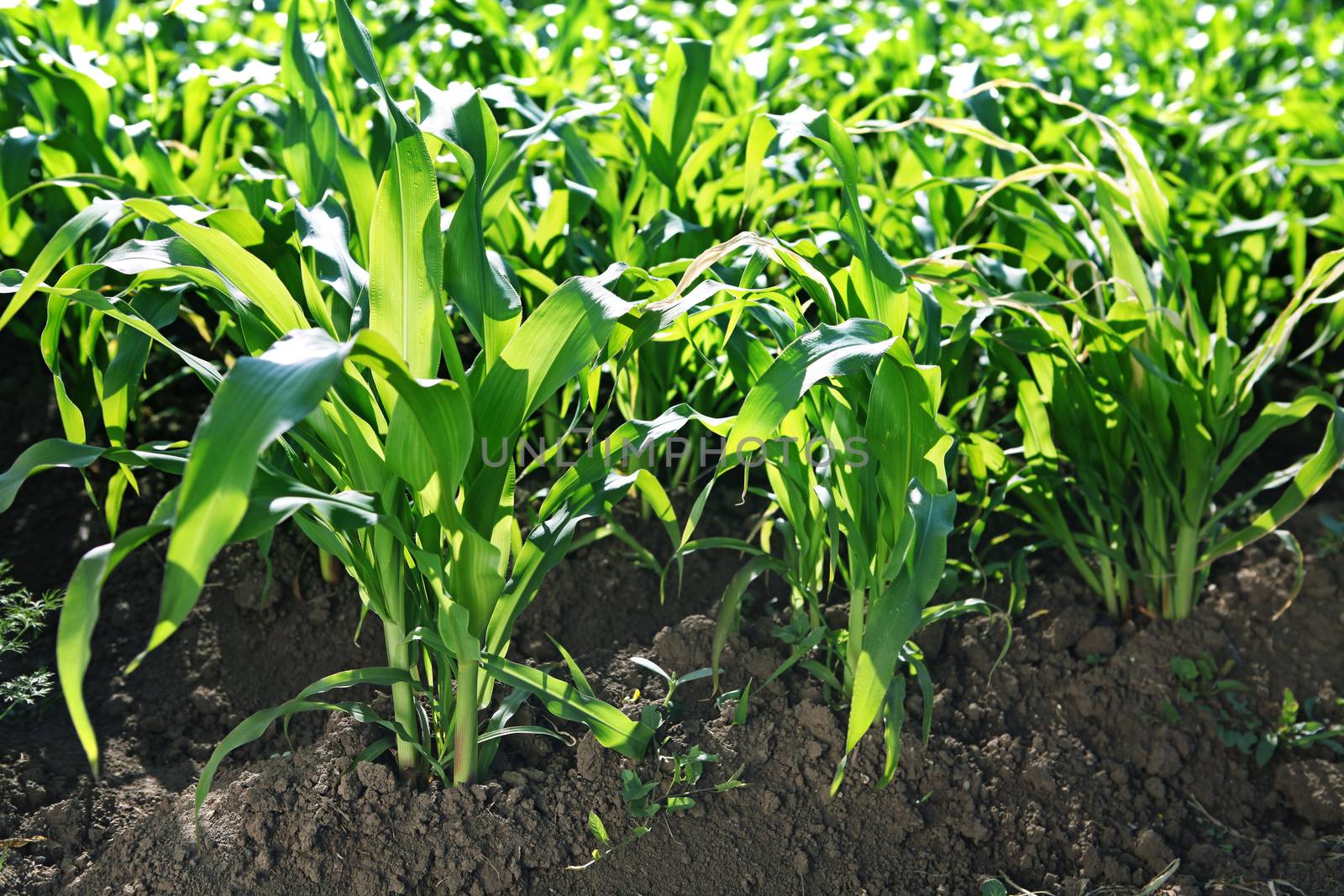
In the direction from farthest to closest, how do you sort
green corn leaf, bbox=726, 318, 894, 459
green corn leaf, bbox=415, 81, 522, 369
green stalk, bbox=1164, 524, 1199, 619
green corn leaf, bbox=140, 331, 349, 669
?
green stalk, bbox=1164, 524, 1199, 619 < green corn leaf, bbox=415, 81, 522, 369 < green corn leaf, bbox=726, 318, 894, 459 < green corn leaf, bbox=140, 331, 349, 669

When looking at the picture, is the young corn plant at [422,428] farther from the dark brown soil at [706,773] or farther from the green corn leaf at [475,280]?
the dark brown soil at [706,773]

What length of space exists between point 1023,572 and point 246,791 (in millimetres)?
1038

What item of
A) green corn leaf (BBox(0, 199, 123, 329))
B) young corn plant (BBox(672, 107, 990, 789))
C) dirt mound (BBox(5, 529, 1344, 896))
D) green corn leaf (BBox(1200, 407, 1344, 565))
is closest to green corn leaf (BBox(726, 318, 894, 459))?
young corn plant (BBox(672, 107, 990, 789))

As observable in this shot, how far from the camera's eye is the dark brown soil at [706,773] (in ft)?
4.27

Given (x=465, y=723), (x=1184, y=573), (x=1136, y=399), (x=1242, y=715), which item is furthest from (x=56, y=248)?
(x=1242, y=715)

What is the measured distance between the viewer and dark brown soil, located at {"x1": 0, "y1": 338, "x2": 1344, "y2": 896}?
1.30 meters

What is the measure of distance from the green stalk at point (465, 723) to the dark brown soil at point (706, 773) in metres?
0.03

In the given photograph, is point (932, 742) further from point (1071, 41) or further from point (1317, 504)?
point (1071, 41)

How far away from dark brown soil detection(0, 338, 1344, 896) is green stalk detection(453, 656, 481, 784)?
0.11 ft

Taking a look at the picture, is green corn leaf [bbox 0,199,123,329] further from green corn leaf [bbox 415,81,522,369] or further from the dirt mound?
the dirt mound

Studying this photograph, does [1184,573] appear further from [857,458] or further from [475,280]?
[475,280]

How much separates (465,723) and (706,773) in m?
0.31

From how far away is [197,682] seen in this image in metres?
Result: 1.61

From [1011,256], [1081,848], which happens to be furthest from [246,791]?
[1011,256]
